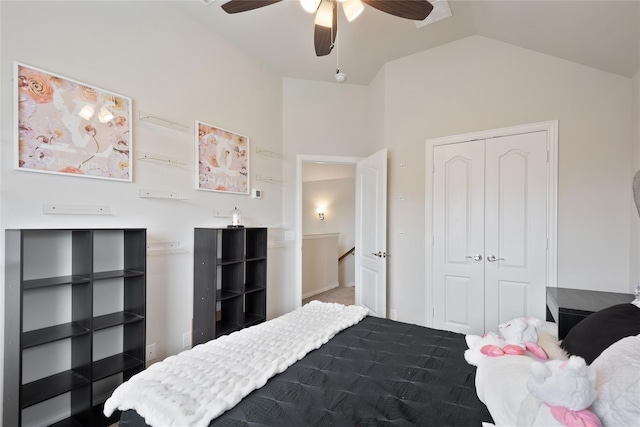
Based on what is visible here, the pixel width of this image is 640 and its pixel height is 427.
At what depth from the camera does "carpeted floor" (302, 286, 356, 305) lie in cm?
483

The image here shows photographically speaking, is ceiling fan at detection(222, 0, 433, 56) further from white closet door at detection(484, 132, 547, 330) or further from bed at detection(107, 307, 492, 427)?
bed at detection(107, 307, 492, 427)

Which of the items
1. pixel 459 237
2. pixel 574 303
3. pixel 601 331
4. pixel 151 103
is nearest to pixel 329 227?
pixel 459 237

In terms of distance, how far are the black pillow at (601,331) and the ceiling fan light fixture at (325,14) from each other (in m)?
2.09

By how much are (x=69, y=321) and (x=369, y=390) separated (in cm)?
189

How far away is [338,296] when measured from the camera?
16.8 ft

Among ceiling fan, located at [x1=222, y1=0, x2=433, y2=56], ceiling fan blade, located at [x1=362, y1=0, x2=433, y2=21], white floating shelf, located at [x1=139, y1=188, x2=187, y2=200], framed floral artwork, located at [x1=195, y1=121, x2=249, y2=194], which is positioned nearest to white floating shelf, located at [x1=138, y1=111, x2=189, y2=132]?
framed floral artwork, located at [x1=195, y1=121, x2=249, y2=194]

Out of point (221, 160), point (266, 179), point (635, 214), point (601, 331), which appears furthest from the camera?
point (266, 179)

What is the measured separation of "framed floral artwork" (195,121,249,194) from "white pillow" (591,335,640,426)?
2.69 meters

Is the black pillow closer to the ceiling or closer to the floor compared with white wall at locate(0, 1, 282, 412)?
closer to the floor

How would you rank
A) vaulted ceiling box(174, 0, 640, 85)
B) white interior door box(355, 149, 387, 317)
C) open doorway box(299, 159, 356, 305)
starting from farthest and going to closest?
open doorway box(299, 159, 356, 305) → white interior door box(355, 149, 387, 317) → vaulted ceiling box(174, 0, 640, 85)

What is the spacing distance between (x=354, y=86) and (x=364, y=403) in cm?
358

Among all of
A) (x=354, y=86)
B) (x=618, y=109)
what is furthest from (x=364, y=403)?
(x=354, y=86)

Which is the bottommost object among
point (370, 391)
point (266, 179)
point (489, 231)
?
point (370, 391)

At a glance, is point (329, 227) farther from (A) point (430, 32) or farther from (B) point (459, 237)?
(A) point (430, 32)
